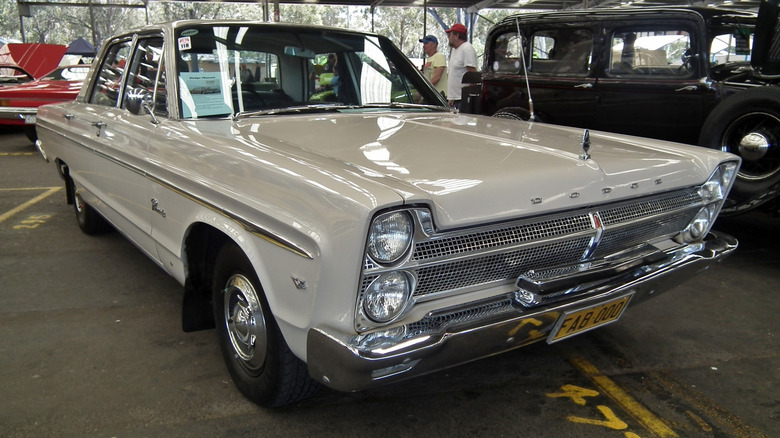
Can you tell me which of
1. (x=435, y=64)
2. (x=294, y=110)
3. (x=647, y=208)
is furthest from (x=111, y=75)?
(x=435, y=64)

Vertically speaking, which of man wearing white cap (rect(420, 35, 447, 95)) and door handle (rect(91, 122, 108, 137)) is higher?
man wearing white cap (rect(420, 35, 447, 95))

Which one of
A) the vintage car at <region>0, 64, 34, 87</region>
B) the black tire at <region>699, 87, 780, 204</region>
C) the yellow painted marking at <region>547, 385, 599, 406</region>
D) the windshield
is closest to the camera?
the yellow painted marking at <region>547, 385, 599, 406</region>

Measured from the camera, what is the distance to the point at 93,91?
4.19 m

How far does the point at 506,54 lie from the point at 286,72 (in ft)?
12.2

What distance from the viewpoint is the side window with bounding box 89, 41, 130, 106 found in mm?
3676

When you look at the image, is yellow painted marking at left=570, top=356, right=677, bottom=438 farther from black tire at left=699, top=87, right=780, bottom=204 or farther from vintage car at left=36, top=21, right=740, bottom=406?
black tire at left=699, top=87, right=780, bottom=204

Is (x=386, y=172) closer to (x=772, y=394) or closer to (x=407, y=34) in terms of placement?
(x=772, y=394)

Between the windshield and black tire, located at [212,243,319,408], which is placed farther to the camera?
the windshield

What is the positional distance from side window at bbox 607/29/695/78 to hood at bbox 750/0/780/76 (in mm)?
507

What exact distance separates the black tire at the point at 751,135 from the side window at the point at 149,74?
12.1ft

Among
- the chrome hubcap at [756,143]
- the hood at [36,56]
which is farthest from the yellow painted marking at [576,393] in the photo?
the hood at [36,56]

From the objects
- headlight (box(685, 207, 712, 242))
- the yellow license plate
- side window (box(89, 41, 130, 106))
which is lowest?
the yellow license plate

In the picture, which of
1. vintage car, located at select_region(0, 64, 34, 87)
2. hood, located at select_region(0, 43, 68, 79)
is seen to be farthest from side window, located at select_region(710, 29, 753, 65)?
hood, located at select_region(0, 43, 68, 79)

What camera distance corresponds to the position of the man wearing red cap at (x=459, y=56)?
745 centimetres
